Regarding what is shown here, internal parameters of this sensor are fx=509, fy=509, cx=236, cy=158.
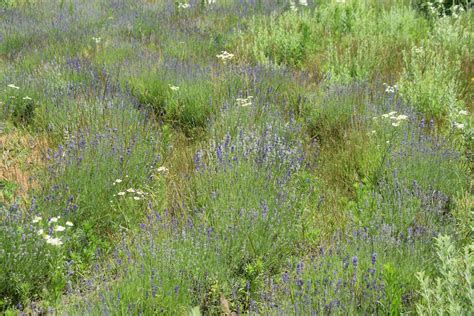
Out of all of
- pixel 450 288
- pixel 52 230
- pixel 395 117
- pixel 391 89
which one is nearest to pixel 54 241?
pixel 52 230

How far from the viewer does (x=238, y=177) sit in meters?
3.23

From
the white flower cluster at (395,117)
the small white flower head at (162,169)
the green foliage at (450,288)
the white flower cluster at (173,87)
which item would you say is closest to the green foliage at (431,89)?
the white flower cluster at (395,117)

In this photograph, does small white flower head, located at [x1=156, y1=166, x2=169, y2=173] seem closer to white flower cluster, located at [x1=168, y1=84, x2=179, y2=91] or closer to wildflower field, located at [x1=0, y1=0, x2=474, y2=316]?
wildflower field, located at [x1=0, y1=0, x2=474, y2=316]

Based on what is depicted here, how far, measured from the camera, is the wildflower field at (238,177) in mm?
2469

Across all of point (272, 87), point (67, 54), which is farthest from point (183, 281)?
point (67, 54)

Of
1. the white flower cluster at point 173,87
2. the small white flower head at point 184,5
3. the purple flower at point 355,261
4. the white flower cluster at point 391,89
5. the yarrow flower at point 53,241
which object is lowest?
the yarrow flower at point 53,241

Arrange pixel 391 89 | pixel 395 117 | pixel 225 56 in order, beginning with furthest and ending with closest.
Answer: pixel 225 56 → pixel 391 89 → pixel 395 117

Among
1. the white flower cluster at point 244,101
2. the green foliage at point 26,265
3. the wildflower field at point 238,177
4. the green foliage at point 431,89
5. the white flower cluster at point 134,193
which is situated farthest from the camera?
the green foliage at point 431,89

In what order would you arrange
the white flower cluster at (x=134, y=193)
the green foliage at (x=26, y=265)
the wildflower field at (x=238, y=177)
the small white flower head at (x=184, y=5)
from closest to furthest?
the wildflower field at (x=238, y=177), the green foliage at (x=26, y=265), the white flower cluster at (x=134, y=193), the small white flower head at (x=184, y=5)

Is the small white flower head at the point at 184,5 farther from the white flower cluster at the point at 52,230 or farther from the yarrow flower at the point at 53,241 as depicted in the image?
the yarrow flower at the point at 53,241

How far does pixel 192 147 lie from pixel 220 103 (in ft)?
2.06

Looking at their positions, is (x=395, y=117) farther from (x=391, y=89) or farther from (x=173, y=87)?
(x=173, y=87)

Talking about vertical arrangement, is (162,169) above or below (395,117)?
below

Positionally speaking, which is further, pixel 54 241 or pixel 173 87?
pixel 173 87
